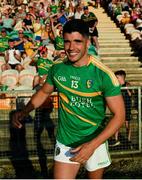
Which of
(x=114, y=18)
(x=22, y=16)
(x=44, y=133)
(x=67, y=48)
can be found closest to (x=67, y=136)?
(x=67, y=48)

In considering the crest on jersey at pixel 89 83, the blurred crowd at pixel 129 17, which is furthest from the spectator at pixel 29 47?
the crest on jersey at pixel 89 83

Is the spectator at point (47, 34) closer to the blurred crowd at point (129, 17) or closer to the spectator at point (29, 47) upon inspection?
the spectator at point (29, 47)

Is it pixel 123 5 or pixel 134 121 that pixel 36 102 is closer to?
pixel 134 121

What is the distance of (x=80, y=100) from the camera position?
14.1 ft

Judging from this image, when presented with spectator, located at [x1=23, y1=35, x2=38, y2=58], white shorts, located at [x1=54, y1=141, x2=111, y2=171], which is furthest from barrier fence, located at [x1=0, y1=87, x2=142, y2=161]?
spectator, located at [x1=23, y1=35, x2=38, y2=58]

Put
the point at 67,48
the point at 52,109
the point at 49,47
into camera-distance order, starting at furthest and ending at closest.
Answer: the point at 49,47 < the point at 52,109 < the point at 67,48

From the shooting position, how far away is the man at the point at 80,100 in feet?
13.5

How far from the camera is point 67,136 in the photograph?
4422mm

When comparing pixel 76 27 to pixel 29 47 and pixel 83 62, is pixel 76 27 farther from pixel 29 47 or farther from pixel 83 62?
pixel 29 47

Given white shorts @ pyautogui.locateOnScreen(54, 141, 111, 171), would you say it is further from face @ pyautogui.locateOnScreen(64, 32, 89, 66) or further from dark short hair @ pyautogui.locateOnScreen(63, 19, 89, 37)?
dark short hair @ pyautogui.locateOnScreen(63, 19, 89, 37)

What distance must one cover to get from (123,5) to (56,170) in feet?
53.9

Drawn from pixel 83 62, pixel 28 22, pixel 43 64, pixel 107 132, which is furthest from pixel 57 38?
pixel 107 132

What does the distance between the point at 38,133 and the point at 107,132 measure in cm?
467

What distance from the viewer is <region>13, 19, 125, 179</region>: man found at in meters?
4.11
